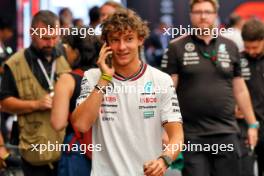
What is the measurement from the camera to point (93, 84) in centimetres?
500

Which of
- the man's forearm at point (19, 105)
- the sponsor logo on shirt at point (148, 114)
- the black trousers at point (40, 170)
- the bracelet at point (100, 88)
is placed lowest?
the black trousers at point (40, 170)

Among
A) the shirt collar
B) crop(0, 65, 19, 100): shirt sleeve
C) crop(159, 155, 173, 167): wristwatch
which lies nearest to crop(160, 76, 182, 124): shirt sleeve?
the shirt collar

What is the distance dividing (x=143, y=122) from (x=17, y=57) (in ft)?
7.61

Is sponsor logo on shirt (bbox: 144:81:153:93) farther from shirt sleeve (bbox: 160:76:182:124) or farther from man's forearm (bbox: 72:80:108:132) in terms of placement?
man's forearm (bbox: 72:80:108:132)

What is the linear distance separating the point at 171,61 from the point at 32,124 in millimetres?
1365

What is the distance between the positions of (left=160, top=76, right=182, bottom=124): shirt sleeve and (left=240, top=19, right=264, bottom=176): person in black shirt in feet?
10.8

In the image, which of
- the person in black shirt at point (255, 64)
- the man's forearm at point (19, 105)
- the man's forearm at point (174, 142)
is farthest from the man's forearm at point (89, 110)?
the person in black shirt at point (255, 64)

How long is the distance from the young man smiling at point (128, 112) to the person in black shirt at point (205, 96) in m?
1.96

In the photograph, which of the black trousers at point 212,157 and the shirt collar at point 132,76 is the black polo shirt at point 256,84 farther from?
the shirt collar at point 132,76

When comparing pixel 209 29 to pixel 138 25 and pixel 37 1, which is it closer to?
pixel 138 25

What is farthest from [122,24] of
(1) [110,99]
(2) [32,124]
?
(2) [32,124]

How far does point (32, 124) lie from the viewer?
270 inches

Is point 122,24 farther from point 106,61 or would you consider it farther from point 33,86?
point 33,86

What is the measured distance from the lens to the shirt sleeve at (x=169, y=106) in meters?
4.95
